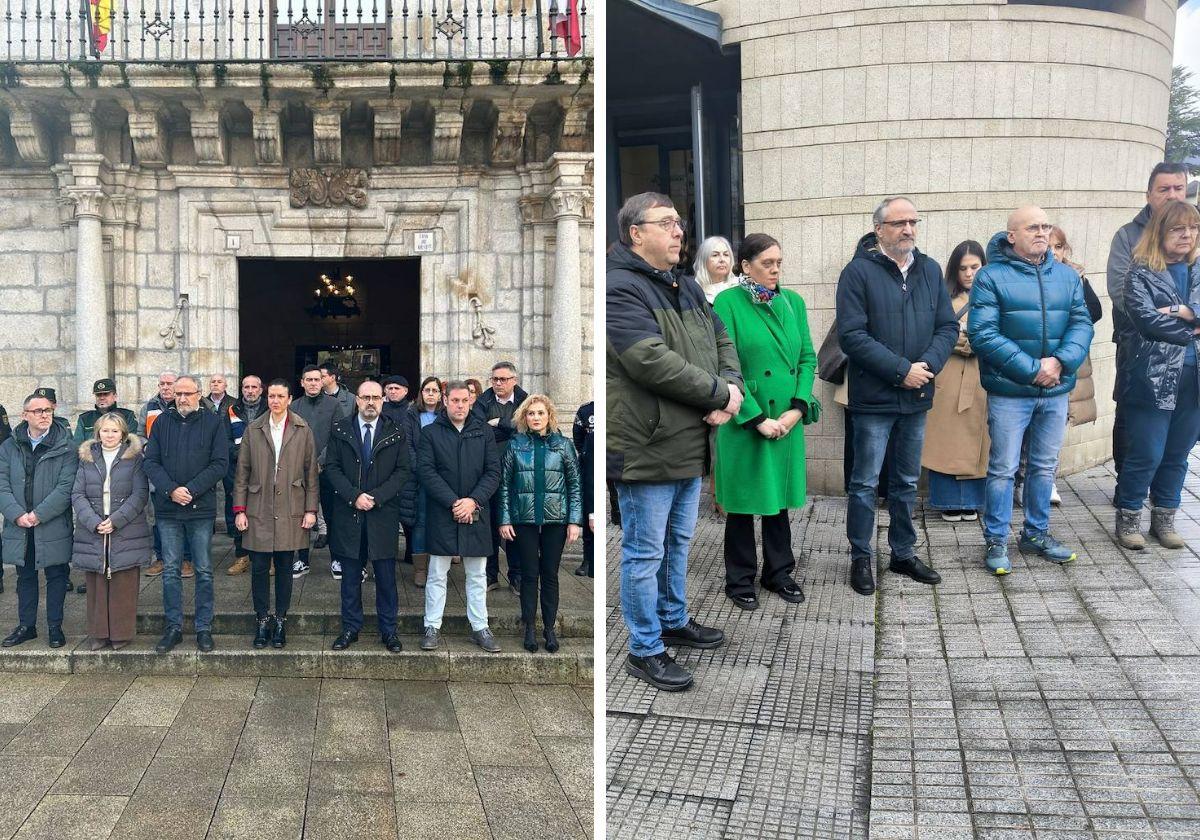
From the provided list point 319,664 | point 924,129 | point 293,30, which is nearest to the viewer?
point 924,129

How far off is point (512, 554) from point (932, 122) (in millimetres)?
2968

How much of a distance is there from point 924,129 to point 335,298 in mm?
8753

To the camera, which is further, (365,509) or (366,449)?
(366,449)

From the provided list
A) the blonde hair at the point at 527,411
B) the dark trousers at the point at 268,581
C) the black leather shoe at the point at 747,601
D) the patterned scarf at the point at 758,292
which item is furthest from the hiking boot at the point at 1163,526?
the dark trousers at the point at 268,581

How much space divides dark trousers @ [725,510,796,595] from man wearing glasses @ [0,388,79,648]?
353cm

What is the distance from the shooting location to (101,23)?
298 inches

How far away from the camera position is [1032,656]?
283 centimetres

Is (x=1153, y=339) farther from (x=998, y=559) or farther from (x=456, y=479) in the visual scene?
(x=456, y=479)

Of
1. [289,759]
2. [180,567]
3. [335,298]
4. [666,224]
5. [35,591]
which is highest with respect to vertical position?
[335,298]

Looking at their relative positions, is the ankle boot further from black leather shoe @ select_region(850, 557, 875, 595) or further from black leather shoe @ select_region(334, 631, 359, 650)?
black leather shoe @ select_region(850, 557, 875, 595)

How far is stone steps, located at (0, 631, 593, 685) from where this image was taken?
482 cm

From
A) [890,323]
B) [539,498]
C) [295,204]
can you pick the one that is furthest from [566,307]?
[890,323]

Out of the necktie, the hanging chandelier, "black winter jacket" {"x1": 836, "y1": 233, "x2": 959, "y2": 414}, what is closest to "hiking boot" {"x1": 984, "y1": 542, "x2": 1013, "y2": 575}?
"black winter jacket" {"x1": 836, "y1": 233, "x2": 959, "y2": 414}

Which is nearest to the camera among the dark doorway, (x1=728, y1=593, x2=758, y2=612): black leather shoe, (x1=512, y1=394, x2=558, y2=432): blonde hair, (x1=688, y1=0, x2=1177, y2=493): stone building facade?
(x1=728, y1=593, x2=758, y2=612): black leather shoe
